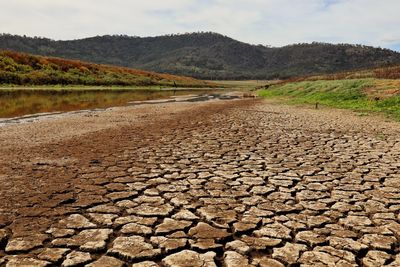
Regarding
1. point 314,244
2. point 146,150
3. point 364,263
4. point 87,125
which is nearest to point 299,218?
point 314,244

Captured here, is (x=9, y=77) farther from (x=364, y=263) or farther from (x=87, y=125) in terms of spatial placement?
(x=364, y=263)

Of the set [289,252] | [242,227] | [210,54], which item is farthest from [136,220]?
[210,54]

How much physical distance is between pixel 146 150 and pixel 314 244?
470 cm

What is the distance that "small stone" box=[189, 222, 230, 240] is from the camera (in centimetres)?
344

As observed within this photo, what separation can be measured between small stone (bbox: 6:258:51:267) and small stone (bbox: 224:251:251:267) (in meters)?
1.43

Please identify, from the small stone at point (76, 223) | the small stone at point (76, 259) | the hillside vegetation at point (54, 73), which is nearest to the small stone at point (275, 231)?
the small stone at point (76, 259)

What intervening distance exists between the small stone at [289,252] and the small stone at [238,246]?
0.24 metres

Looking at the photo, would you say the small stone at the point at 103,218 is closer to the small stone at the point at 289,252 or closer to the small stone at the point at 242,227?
the small stone at the point at 242,227

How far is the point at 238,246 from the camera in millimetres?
3244

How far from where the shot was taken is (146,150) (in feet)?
24.4

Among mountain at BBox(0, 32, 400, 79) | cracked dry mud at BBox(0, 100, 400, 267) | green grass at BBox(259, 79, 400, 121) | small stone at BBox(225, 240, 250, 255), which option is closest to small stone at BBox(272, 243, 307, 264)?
cracked dry mud at BBox(0, 100, 400, 267)

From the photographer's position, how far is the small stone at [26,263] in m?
2.86

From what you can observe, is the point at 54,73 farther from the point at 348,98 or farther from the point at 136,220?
the point at 136,220

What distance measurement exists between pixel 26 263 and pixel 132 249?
0.84 metres
